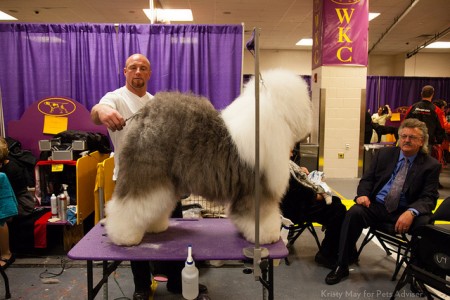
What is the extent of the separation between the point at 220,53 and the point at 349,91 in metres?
3.12

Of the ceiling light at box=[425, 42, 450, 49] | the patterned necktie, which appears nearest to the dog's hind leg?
the patterned necktie

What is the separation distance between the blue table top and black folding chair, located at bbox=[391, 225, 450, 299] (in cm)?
109

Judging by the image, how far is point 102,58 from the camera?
4.04 metres

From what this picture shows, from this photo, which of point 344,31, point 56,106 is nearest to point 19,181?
point 56,106

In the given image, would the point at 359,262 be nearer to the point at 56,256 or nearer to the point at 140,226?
the point at 140,226

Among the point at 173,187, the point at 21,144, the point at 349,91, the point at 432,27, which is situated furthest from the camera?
the point at 432,27

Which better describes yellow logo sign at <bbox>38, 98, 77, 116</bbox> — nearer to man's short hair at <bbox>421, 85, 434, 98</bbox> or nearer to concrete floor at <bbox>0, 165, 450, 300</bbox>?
concrete floor at <bbox>0, 165, 450, 300</bbox>

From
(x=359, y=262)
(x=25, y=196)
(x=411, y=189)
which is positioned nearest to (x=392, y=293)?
(x=359, y=262)

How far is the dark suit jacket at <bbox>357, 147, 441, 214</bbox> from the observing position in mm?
2684

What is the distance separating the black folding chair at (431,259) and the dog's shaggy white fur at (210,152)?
3.91ft

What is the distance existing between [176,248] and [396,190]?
6.27 feet

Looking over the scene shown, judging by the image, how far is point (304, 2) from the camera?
285 inches

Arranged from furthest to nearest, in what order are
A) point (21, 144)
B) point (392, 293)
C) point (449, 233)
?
point (21, 144) < point (392, 293) < point (449, 233)

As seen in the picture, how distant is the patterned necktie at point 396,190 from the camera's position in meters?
2.76
